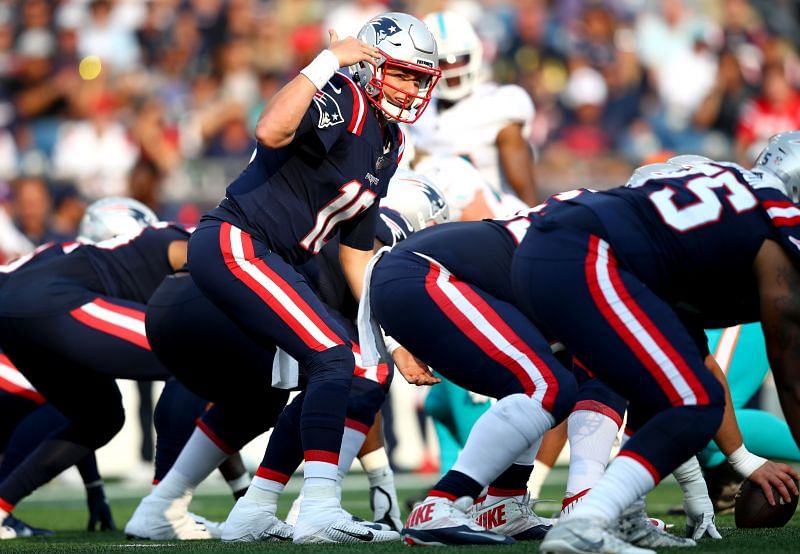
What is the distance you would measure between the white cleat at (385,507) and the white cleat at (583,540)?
1.91m

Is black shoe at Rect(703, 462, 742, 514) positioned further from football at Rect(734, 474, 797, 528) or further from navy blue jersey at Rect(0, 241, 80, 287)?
navy blue jersey at Rect(0, 241, 80, 287)

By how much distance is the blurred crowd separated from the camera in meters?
11.6

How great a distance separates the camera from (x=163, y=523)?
5102mm

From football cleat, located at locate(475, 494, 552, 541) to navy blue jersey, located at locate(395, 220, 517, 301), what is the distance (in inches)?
27.9

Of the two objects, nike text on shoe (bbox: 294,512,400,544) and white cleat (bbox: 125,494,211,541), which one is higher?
nike text on shoe (bbox: 294,512,400,544)

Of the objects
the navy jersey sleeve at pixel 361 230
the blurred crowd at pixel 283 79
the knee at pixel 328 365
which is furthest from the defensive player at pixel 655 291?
the blurred crowd at pixel 283 79

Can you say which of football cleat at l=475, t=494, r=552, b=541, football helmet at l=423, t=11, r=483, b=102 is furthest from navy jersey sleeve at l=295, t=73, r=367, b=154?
football helmet at l=423, t=11, r=483, b=102

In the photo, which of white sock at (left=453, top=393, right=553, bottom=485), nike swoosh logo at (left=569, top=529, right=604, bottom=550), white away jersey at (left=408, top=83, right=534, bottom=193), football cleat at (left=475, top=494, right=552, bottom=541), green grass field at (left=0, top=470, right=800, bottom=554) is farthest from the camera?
white away jersey at (left=408, top=83, right=534, bottom=193)

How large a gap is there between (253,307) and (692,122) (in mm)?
9453

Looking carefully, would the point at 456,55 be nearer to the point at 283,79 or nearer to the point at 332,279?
the point at 332,279

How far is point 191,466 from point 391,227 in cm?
120

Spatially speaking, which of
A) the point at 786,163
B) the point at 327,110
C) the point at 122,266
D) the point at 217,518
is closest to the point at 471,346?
the point at 327,110

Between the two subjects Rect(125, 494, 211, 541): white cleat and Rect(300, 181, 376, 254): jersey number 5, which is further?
Rect(125, 494, 211, 541): white cleat

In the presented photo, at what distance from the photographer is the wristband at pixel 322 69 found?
413 cm
